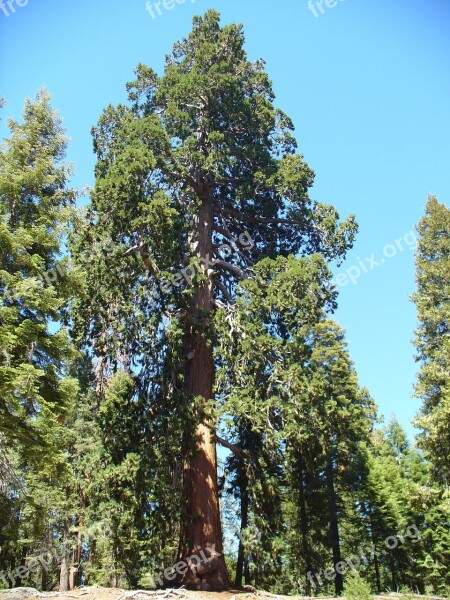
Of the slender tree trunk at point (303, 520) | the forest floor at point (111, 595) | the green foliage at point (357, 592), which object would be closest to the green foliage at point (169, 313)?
the green foliage at point (357, 592)

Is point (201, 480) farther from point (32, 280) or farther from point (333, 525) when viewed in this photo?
point (333, 525)

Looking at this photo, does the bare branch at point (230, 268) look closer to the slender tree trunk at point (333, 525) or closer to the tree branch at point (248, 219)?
the tree branch at point (248, 219)

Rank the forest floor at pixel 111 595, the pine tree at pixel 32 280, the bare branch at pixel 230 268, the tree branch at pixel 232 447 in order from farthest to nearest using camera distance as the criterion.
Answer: the bare branch at pixel 230 268 < the tree branch at pixel 232 447 < the pine tree at pixel 32 280 < the forest floor at pixel 111 595

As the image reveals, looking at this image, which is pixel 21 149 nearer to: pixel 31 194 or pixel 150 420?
pixel 31 194

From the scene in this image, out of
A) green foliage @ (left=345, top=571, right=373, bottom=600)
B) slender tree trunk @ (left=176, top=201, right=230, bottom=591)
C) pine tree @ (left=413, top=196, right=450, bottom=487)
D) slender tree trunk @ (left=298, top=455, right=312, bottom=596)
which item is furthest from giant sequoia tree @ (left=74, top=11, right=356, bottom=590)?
slender tree trunk @ (left=298, top=455, right=312, bottom=596)

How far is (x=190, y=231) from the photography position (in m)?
14.5

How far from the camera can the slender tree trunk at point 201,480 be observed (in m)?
10.3

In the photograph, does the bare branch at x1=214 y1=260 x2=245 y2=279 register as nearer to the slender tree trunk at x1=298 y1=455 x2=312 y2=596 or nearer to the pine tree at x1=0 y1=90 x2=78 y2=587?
the pine tree at x1=0 y1=90 x2=78 y2=587

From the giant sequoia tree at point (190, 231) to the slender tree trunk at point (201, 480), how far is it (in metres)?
0.03

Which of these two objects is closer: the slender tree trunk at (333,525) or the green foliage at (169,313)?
the green foliage at (169,313)

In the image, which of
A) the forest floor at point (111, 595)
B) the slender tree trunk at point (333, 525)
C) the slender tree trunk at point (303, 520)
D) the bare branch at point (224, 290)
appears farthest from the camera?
the slender tree trunk at point (303, 520)

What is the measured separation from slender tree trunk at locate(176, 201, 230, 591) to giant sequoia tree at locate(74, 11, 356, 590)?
3cm

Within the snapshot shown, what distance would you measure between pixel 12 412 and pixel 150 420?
127 inches

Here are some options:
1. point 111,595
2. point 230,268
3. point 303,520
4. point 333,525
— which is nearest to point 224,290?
point 230,268
